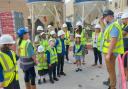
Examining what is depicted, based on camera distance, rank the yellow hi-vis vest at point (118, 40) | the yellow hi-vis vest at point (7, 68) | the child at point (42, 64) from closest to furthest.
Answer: the yellow hi-vis vest at point (7, 68)
the yellow hi-vis vest at point (118, 40)
the child at point (42, 64)

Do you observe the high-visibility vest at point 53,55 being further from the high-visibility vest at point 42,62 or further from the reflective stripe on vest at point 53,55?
the high-visibility vest at point 42,62

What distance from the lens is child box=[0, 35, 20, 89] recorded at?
509 centimetres

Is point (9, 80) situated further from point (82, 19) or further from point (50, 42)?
point (82, 19)

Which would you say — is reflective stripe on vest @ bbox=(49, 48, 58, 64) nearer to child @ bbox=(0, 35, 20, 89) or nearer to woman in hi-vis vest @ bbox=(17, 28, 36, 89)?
woman in hi-vis vest @ bbox=(17, 28, 36, 89)

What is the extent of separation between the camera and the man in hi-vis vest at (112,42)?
6211 mm

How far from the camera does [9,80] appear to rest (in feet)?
17.1

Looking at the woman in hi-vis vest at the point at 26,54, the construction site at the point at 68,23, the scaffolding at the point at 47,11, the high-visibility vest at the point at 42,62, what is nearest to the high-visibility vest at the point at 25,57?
the woman in hi-vis vest at the point at 26,54

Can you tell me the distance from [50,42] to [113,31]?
329cm

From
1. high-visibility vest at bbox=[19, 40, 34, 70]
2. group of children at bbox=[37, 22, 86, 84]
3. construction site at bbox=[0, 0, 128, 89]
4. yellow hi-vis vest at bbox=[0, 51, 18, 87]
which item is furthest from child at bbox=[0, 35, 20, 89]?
group of children at bbox=[37, 22, 86, 84]

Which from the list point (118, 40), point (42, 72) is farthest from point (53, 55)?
point (118, 40)

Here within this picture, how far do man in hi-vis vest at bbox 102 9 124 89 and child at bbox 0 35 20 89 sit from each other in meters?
2.06

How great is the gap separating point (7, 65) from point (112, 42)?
2272mm

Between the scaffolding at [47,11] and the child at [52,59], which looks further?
the scaffolding at [47,11]

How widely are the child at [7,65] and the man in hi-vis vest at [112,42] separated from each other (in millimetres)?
2064
